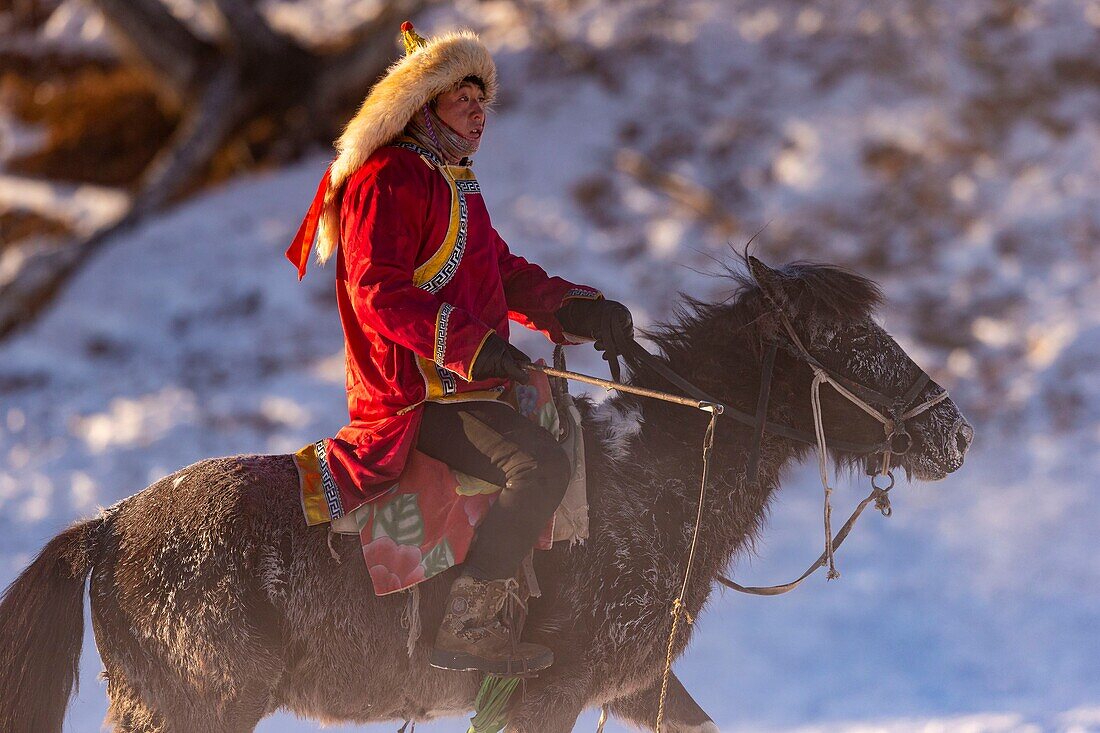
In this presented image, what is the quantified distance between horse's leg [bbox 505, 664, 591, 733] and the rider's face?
70.6 inches

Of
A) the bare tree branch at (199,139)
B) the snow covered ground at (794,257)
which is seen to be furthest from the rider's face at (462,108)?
the bare tree branch at (199,139)

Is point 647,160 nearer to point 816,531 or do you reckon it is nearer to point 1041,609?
point 816,531

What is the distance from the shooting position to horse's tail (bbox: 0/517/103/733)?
11.5 feet

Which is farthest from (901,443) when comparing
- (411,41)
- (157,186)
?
(157,186)

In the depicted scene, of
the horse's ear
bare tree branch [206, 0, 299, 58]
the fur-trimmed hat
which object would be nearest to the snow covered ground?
bare tree branch [206, 0, 299, 58]

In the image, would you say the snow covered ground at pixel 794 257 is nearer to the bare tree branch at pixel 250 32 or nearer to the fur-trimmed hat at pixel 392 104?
the bare tree branch at pixel 250 32

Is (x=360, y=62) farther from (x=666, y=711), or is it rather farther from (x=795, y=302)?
(x=666, y=711)

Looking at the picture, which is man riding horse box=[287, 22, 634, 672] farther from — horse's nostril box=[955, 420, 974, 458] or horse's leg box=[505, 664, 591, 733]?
horse's nostril box=[955, 420, 974, 458]

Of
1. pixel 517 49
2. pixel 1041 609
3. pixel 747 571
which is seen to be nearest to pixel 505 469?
pixel 747 571

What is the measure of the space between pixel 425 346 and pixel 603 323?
85 cm

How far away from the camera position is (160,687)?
139 inches

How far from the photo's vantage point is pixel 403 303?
3320 mm

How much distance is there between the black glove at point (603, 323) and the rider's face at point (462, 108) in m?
0.77

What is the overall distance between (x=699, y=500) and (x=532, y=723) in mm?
921
